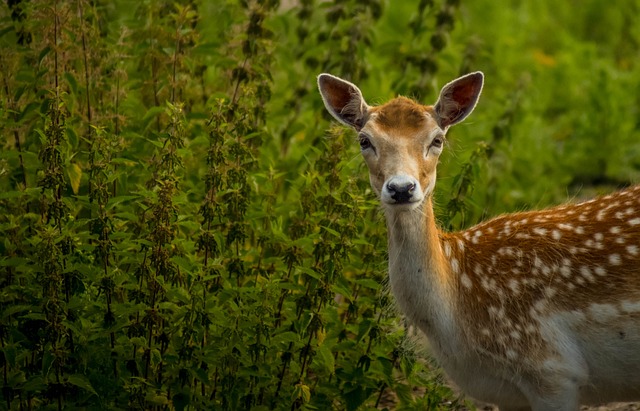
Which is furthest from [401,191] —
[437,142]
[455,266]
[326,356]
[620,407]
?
[620,407]

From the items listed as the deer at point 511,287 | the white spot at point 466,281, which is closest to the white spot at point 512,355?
the deer at point 511,287

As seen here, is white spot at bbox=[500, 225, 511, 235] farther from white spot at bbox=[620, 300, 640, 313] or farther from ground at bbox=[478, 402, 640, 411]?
ground at bbox=[478, 402, 640, 411]

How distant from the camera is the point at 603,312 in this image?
6.55m

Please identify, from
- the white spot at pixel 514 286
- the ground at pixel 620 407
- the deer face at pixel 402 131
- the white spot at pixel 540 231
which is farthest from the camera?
the ground at pixel 620 407

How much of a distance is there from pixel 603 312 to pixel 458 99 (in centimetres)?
147

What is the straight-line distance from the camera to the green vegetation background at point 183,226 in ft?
21.4

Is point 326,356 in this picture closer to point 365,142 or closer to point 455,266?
point 455,266

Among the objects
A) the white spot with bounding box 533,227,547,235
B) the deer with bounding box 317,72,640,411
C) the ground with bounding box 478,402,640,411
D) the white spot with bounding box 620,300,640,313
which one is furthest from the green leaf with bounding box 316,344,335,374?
the ground with bounding box 478,402,640,411

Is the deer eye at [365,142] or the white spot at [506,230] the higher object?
the deer eye at [365,142]

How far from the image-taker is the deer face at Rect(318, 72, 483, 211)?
6.29 m

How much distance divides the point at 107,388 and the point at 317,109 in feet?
9.84

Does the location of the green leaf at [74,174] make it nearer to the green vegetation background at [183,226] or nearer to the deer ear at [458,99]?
the green vegetation background at [183,226]

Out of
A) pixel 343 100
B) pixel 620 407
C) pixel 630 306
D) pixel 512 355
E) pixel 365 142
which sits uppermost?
pixel 343 100

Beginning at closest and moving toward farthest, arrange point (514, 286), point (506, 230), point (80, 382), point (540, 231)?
point (80, 382), point (514, 286), point (540, 231), point (506, 230)
